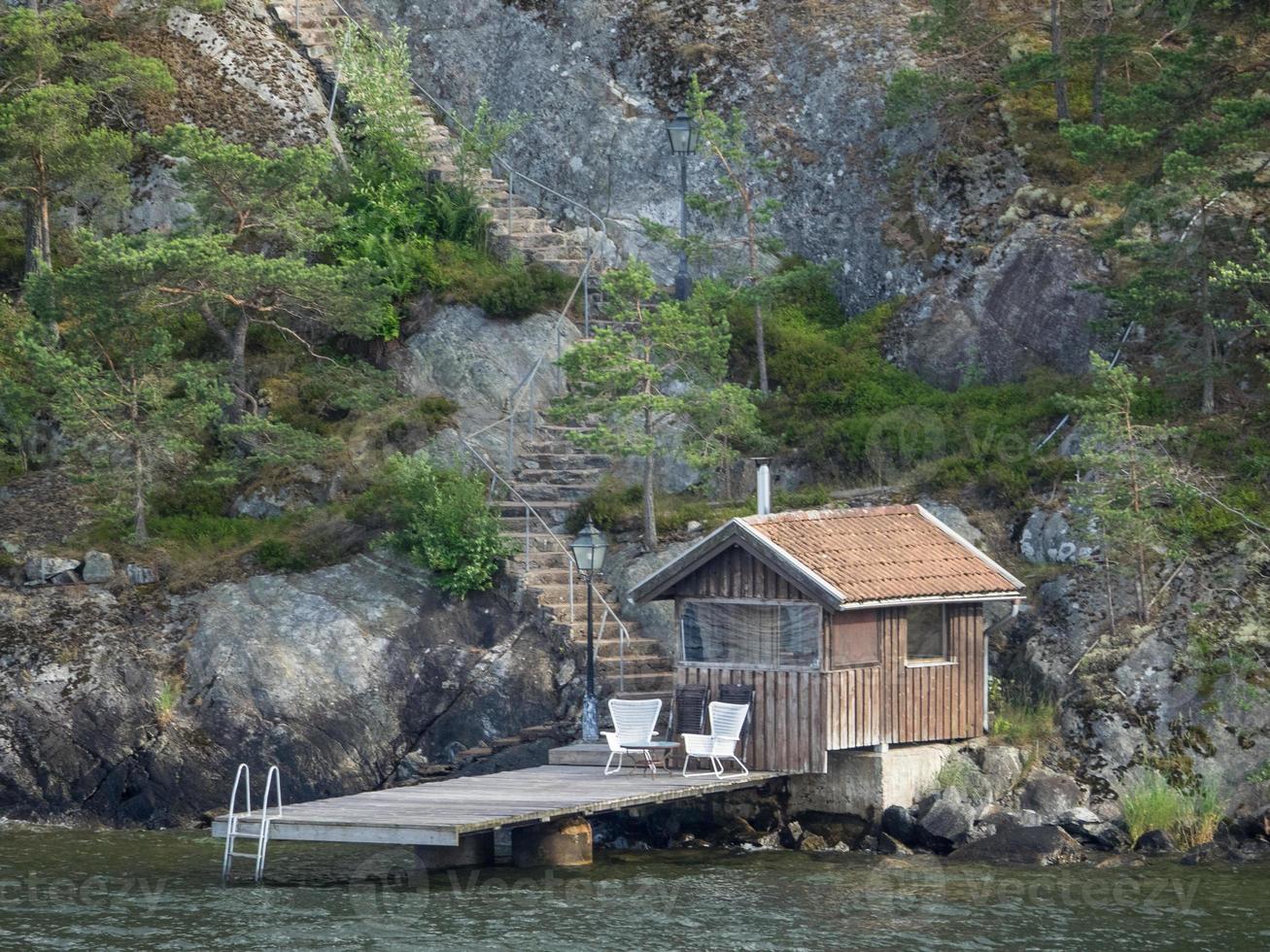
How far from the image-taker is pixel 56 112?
106ft

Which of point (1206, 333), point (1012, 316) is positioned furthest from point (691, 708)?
point (1012, 316)

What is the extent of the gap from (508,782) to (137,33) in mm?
19797

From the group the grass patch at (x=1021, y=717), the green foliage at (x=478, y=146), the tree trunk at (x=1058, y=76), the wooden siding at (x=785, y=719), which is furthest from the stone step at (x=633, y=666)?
the tree trunk at (x=1058, y=76)

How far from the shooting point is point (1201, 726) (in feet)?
82.1

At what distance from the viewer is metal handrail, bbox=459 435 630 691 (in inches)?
1085

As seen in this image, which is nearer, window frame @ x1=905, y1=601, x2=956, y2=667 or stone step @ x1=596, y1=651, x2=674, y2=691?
window frame @ x1=905, y1=601, x2=956, y2=667

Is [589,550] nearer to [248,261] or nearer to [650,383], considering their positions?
[650,383]

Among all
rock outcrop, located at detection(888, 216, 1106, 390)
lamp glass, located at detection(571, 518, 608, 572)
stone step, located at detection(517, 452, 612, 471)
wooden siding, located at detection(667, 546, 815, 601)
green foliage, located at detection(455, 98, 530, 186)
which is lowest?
wooden siding, located at detection(667, 546, 815, 601)

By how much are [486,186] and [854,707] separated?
53.2 feet

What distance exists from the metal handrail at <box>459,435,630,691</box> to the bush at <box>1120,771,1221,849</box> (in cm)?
704

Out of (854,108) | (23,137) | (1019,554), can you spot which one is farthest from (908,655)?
(23,137)

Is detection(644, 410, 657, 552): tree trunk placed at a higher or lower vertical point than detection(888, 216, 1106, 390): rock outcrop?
lower

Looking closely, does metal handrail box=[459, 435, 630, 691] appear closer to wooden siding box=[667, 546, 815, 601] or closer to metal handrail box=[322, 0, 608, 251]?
wooden siding box=[667, 546, 815, 601]

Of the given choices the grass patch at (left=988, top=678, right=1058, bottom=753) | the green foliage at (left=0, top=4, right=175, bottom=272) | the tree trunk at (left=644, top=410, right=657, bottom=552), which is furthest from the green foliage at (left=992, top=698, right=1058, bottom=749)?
the green foliage at (left=0, top=4, right=175, bottom=272)
